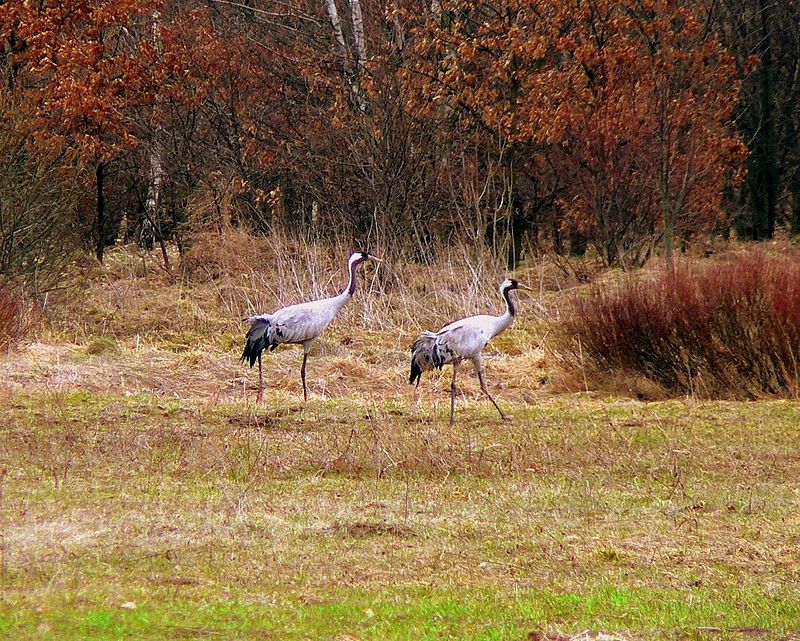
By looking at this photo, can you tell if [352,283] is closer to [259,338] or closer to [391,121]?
[259,338]

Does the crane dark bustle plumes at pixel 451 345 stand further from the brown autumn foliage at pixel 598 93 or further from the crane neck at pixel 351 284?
the brown autumn foliage at pixel 598 93

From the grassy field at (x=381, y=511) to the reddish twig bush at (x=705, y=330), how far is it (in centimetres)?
75

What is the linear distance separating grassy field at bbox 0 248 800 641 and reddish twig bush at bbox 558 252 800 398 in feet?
2.44

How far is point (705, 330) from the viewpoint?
1570cm

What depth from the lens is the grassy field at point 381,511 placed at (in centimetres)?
660

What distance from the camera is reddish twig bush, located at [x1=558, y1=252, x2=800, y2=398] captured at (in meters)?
15.2

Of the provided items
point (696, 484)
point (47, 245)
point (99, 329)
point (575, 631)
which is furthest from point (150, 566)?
point (47, 245)

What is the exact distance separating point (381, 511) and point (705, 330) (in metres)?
7.67

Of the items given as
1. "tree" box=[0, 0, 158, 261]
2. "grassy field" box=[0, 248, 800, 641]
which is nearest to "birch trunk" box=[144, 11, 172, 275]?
"tree" box=[0, 0, 158, 261]

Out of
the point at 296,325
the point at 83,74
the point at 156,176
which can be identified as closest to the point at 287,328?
the point at 296,325

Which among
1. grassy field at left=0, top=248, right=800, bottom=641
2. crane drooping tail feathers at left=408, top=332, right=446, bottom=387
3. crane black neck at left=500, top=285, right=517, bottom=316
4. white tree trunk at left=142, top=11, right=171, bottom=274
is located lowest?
grassy field at left=0, top=248, right=800, bottom=641

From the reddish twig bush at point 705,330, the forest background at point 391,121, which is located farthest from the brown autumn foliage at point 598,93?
the reddish twig bush at point 705,330

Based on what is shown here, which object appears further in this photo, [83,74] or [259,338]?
[83,74]

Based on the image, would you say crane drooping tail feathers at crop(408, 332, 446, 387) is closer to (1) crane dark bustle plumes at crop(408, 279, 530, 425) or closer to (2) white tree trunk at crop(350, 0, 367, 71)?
(1) crane dark bustle plumes at crop(408, 279, 530, 425)
